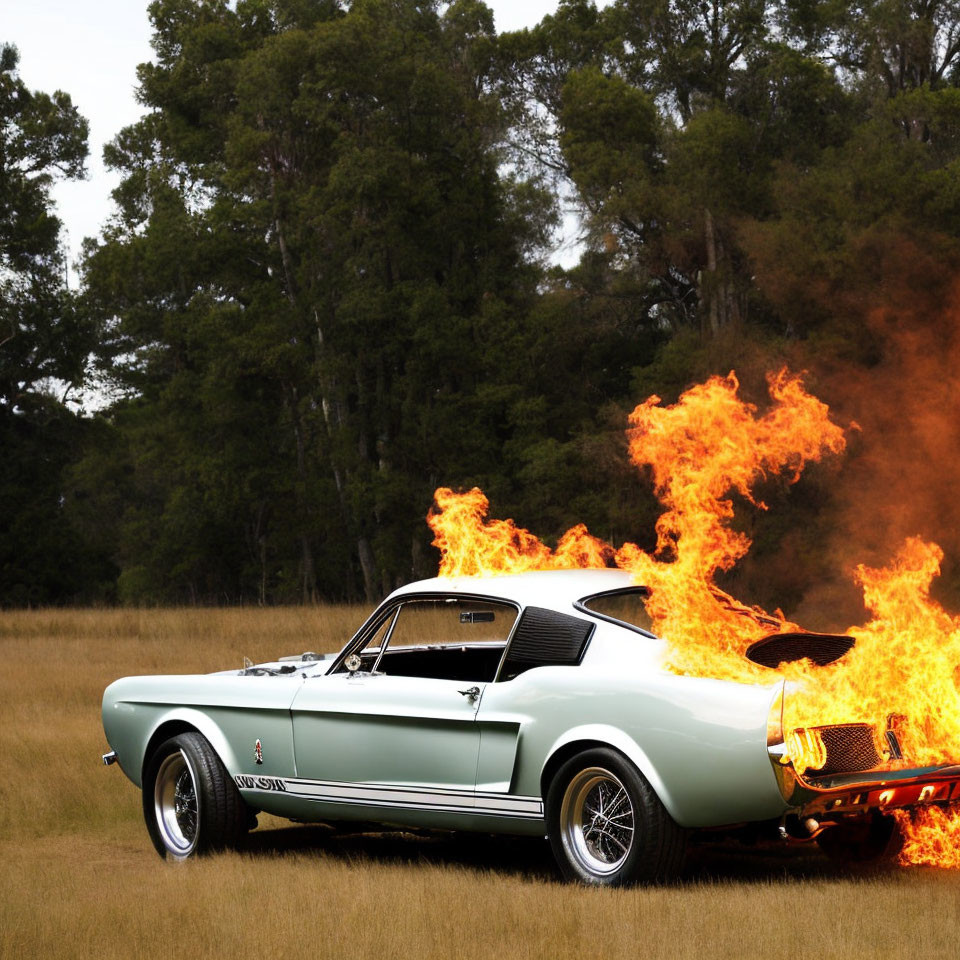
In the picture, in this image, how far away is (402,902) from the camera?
6285 mm

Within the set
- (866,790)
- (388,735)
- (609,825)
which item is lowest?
(609,825)

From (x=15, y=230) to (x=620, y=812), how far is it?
45100 mm

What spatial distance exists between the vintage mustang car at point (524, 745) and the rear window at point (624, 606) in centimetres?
1

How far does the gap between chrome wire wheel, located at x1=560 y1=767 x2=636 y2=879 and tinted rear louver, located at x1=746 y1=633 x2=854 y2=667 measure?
0.84 metres

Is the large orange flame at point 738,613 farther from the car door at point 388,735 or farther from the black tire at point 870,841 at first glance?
the car door at point 388,735

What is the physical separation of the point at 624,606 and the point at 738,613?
607mm

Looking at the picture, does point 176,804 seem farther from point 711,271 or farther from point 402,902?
point 711,271

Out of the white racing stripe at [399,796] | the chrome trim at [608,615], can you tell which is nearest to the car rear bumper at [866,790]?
the chrome trim at [608,615]

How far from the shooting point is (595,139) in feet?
128

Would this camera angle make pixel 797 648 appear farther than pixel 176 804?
No

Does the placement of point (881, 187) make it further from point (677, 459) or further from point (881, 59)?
point (677, 459)

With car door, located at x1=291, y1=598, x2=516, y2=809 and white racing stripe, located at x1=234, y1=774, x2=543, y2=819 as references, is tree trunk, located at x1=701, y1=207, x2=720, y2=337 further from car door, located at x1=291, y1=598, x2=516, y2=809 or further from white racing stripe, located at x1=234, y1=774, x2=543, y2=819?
white racing stripe, located at x1=234, y1=774, x2=543, y2=819

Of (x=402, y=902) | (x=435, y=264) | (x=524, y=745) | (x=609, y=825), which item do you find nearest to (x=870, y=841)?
(x=609, y=825)

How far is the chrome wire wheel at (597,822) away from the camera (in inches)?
260
